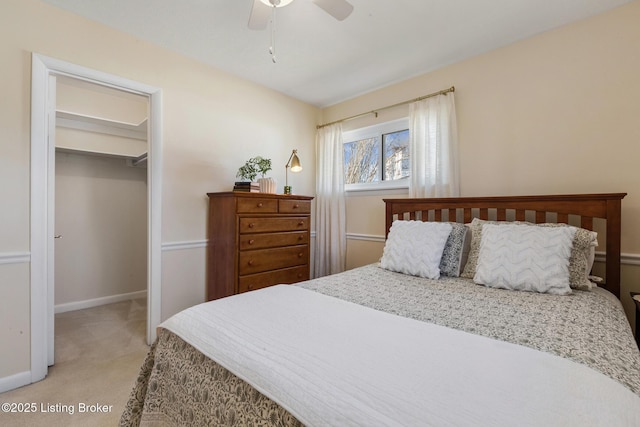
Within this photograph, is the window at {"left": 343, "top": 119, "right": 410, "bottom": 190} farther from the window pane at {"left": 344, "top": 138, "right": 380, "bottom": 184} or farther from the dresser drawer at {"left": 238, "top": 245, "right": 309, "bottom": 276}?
the dresser drawer at {"left": 238, "top": 245, "right": 309, "bottom": 276}

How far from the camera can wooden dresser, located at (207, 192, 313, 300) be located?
2.38 m

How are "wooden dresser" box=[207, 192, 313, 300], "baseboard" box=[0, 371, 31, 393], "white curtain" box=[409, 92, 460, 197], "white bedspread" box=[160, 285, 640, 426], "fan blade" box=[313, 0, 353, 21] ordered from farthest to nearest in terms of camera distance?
"white curtain" box=[409, 92, 460, 197], "wooden dresser" box=[207, 192, 313, 300], "baseboard" box=[0, 371, 31, 393], "fan blade" box=[313, 0, 353, 21], "white bedspread" box=[160, 285, 640, 426]

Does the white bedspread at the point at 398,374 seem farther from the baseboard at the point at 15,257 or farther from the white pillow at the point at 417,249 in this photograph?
the baseboard at the point at 15,257

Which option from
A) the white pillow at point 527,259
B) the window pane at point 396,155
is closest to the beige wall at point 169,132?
the window pane at point 396,155

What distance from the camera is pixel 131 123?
3.42 metres

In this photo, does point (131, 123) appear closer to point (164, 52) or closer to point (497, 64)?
point (164, 52)

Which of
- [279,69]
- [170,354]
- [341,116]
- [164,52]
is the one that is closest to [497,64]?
[341,116]

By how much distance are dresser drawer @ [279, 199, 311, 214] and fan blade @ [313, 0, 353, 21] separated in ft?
5.14

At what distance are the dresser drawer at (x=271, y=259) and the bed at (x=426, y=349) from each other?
89cm

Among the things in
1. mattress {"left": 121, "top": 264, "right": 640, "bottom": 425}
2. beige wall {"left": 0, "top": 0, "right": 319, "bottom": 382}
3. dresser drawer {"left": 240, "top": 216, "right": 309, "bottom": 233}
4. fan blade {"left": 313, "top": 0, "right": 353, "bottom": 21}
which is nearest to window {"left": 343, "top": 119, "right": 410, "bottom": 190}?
beige wall {"left": 0, "top": 0, "right": 319, "bottom": 382}

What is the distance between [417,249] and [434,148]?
1.12 metres

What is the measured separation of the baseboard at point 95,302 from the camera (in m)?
3.12

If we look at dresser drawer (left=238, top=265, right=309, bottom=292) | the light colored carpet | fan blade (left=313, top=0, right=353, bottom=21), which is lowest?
the light colored carpet

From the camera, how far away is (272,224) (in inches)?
104
